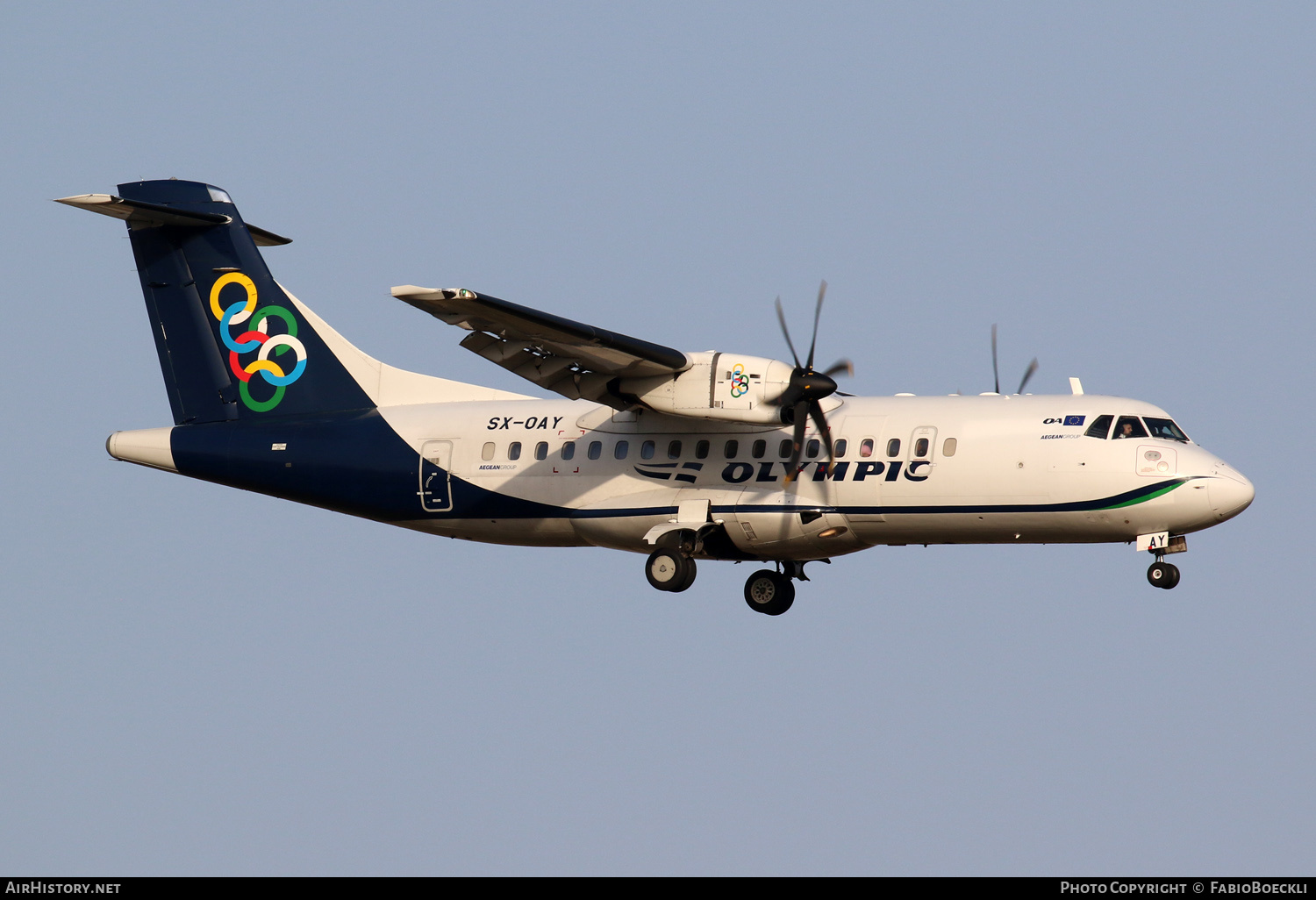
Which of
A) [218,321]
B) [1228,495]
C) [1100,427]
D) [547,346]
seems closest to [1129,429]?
[1100,427]

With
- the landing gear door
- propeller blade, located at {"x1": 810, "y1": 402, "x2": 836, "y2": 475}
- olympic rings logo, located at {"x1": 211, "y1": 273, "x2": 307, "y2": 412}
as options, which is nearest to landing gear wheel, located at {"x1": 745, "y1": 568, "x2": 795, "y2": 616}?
propeller blade, located at {"x1": 810, "y1": 402, "x2": 836, "y2": 475}

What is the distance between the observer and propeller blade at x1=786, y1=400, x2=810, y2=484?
948 inches

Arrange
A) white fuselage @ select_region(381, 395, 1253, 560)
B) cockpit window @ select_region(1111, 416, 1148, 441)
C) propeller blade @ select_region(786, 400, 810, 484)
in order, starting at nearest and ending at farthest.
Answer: white fuselage @ select_region(381, 395, 1253, 560) < cockpit window @ select_region(1111, 416, 1148, 441) < propeller blade @ select_region(786, 400, 810, 484)

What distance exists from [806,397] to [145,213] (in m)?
11.7

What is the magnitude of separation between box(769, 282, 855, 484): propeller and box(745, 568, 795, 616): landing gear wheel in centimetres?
268

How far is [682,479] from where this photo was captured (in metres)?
25.5

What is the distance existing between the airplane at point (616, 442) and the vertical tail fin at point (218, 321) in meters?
0.03

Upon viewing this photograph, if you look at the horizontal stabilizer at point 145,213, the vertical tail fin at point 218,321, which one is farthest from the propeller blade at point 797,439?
the horizontal stabilizer at point 145,213

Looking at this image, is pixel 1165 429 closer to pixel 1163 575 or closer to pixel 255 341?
pixel 1163 575

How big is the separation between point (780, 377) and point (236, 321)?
989 centimetres

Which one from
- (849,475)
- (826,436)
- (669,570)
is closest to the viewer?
(849,475)

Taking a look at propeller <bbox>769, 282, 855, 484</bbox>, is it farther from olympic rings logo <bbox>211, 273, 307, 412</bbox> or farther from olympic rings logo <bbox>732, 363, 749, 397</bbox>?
olympic rings logo <bbox>211, 273, 307, 412</bbox>

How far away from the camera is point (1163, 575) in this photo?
23.5 metres
